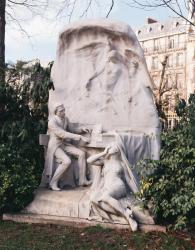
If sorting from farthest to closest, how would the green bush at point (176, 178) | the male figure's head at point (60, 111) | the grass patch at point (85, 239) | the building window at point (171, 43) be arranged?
the building window at point (171, 43) → the male figure's head at point (60, 111) → the green bush at point (176, 178) → the grass patch at point (85, 239)

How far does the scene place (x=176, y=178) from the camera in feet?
22.0

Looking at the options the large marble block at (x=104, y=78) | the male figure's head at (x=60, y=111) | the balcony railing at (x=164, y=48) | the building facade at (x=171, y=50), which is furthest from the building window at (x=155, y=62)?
the male figure's head at (x=60, y=111)

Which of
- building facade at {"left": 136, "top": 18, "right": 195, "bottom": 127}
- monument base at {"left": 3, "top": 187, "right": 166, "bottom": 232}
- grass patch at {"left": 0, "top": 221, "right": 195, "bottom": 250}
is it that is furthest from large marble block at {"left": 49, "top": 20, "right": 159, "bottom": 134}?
building facade at {"left": 136, "top": 18, "right": 195, "bottom": 127}

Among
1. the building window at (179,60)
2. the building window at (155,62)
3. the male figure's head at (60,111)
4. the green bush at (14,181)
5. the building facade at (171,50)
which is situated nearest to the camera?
the green bush at (14,181)

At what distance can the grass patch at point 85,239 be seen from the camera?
6246mm

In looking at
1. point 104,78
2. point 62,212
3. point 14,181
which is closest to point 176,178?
point 62,212

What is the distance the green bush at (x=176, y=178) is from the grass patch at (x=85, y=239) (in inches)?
12.5

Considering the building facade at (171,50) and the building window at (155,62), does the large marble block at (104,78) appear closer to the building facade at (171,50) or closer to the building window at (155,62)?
the building facade at (171,50)

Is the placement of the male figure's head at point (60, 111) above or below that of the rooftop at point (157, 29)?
below

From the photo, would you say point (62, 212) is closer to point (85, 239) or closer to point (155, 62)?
point (85, 239)

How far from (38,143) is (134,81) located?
2236 millimetres

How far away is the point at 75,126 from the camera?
8.50 metres

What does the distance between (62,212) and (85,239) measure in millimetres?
1085

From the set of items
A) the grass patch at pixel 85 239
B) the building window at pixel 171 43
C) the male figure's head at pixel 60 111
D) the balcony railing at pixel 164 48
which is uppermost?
the building window at pixel 171 43
